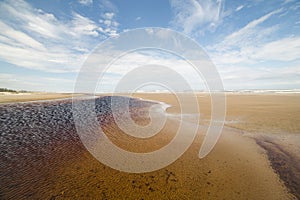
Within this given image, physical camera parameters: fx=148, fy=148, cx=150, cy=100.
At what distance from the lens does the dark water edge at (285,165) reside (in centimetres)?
544

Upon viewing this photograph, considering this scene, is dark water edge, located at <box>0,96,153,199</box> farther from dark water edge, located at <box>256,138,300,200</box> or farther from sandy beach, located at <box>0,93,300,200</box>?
dark water edge, located at <box>256,138,300,200</box>

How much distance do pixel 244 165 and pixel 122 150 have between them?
6233mm

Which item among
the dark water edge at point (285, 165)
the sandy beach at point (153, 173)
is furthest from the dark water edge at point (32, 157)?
the dark water edge at point (285, 165)

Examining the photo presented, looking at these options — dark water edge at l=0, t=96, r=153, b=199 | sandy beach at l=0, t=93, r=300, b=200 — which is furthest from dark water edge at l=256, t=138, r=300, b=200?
dark water edge at l=0, t=96, r=153, b=199

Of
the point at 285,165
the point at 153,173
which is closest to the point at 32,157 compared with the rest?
the point at 153,173

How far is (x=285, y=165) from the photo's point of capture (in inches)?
270

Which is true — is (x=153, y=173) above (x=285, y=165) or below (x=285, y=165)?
below

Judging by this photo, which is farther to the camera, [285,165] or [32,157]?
[32,157]

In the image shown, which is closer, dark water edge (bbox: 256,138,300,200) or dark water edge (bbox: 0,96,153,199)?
dark water edge (bbox: 0,96,153,199)

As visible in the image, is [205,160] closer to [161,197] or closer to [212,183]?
[212,183]

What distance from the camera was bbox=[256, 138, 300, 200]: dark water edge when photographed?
5441mm

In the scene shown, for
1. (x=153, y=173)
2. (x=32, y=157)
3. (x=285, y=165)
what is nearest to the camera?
(x=153, y=173)

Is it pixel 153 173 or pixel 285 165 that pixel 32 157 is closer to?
pixel 153 173

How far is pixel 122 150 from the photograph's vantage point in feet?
28.1
